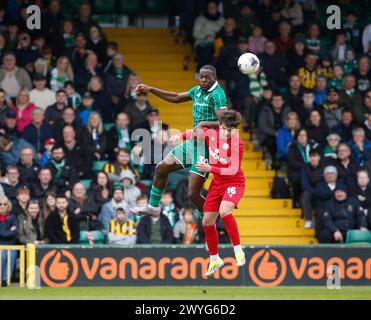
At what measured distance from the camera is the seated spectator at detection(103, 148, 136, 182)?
22953mm

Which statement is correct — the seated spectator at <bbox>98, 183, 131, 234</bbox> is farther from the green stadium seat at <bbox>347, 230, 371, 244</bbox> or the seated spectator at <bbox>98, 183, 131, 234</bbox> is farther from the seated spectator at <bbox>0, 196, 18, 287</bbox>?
the green stadium seat at <bbox>347, 230, 371, 244</bbox>

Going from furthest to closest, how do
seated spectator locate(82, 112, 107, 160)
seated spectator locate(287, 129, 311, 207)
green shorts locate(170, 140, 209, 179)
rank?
1. seated spectator locate(287, 129, 311, 207)
2. seated spectator locate(82, 112, 107, 160)
3. green shorts locate(170, 140, 209, 179)

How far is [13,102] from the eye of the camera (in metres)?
24.2

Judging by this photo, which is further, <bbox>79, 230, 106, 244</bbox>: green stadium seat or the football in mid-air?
<bbox>79, 230, 106, 244</bbox>: green stadium seat

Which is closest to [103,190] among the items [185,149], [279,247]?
[279,247]

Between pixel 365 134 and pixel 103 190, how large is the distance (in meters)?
5.75

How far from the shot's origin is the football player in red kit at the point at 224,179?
16891 millimetres

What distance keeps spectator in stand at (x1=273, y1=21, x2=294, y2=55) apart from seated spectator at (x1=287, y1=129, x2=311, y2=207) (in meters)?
3.20

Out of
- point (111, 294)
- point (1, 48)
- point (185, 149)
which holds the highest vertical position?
point (1, 48)

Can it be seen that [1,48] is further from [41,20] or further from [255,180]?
[255,180]

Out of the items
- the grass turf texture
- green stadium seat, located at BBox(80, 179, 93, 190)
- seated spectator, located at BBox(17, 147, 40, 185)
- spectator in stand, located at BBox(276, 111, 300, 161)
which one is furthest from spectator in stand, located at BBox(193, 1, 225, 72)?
the grass turf texture

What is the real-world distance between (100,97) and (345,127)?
492cm

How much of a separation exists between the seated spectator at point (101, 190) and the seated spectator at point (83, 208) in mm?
112

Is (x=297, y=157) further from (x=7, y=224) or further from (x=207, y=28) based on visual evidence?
(x=7, y=224)
